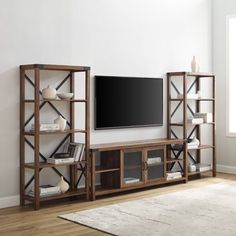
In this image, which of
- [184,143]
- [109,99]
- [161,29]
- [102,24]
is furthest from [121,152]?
[161,29]

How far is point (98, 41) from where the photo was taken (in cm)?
603

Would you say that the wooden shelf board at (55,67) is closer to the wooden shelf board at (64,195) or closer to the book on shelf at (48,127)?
the book on shelf at (48,127)

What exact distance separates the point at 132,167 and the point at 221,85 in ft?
8.29

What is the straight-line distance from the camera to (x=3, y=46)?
5.11 meters

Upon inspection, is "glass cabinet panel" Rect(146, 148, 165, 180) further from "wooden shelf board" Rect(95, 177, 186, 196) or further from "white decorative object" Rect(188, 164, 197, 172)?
"white decorative object" Rect(188, 164, 197, 172)

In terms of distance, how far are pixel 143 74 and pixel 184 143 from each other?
1.12 meters

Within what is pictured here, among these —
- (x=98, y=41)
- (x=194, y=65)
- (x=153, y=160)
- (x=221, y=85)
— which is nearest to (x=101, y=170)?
(x=153, y=160)

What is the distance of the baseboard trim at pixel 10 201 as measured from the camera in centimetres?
514

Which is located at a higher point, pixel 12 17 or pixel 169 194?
pixel 12 17

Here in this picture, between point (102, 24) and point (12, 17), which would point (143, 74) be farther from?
point (12, 17)

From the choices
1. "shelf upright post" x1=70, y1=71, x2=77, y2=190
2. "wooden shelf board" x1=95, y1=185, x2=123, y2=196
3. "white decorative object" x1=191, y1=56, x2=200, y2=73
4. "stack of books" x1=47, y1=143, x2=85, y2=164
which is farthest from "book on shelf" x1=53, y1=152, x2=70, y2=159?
"white decorative object" x1=191, y1=56, x2=200, y2=73

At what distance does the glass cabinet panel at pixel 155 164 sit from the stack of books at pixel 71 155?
106 centimetres

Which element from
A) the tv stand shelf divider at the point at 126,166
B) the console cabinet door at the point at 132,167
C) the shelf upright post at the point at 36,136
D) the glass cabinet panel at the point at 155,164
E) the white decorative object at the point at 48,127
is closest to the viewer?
the shelf upright post at the point at 36,136

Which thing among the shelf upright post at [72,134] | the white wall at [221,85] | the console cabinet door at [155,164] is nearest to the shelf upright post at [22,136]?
the shelf upright post at [72,134]
